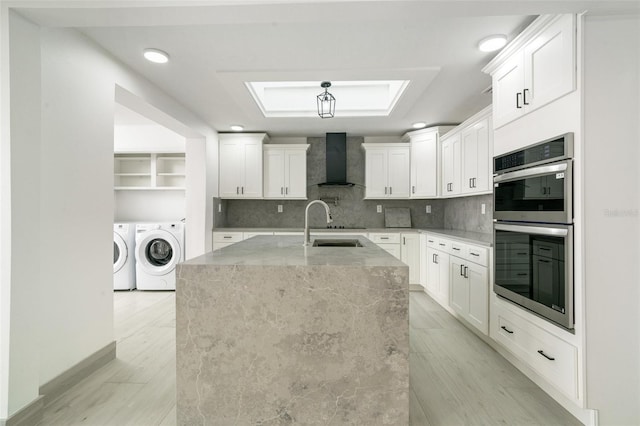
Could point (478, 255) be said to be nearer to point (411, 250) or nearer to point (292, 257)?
point (411, 250)

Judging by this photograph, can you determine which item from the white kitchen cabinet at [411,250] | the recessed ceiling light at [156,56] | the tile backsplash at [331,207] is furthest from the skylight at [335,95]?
the white kitchen cabinet at [411,250]

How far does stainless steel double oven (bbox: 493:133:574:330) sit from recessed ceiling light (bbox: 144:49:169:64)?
8.96 feet

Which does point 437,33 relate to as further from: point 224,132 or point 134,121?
point 134,121

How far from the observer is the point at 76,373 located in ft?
7.09

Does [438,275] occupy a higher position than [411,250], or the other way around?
[411,250]

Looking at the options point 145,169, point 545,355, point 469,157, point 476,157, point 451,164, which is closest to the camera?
point 545,355

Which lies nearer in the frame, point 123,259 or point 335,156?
point 123,259

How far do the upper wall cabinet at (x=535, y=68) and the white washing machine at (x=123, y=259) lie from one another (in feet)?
15.7

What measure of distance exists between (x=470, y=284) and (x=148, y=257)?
4.25 metres

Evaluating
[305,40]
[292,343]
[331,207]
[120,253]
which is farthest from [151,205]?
[292,343]

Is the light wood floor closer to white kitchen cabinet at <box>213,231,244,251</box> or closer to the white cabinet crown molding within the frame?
white kitchen cabinet at <box>213,231,244,251</box>

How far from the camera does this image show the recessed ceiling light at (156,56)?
8.15ft

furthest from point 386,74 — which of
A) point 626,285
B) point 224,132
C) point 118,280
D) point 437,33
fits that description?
point 118,280

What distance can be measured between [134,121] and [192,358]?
444 cm
